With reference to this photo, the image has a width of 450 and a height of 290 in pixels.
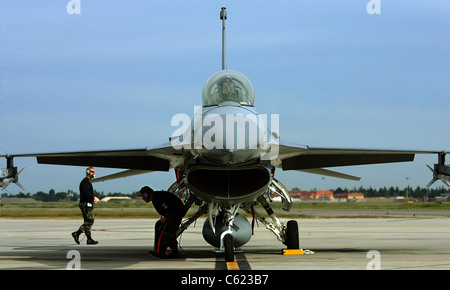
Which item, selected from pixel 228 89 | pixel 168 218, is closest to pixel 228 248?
pixel 168 218

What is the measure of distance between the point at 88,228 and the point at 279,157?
6.84 metres

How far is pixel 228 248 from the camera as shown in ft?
35.1

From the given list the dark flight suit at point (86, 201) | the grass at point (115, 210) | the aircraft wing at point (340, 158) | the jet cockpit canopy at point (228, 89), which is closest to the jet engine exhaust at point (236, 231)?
the aircraft wing at point (340, 158)

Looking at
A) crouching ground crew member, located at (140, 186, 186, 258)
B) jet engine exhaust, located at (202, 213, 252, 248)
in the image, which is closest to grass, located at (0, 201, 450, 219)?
jet engine exhaust, located at (202, 213, 252, 248)

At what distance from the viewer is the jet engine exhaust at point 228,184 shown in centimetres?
1084

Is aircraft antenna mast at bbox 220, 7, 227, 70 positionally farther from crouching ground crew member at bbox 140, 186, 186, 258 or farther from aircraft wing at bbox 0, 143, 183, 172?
crouching ground crew member at bbox 140, 186, 186, 258

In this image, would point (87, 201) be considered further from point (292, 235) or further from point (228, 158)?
point (228, 158)

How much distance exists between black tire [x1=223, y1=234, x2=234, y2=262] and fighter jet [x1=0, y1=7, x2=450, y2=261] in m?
0.02

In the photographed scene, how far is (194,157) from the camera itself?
10.7m

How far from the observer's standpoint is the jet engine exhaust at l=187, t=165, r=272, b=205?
1084 cm

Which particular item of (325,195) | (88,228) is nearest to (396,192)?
(325,195)

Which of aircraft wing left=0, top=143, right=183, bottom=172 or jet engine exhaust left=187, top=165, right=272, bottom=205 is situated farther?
aircraft wing left=0, top=143, right=183, bottom=172

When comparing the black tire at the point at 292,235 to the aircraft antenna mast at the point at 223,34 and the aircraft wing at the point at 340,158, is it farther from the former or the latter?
the aircraft antenna mast at the point at 223,34
